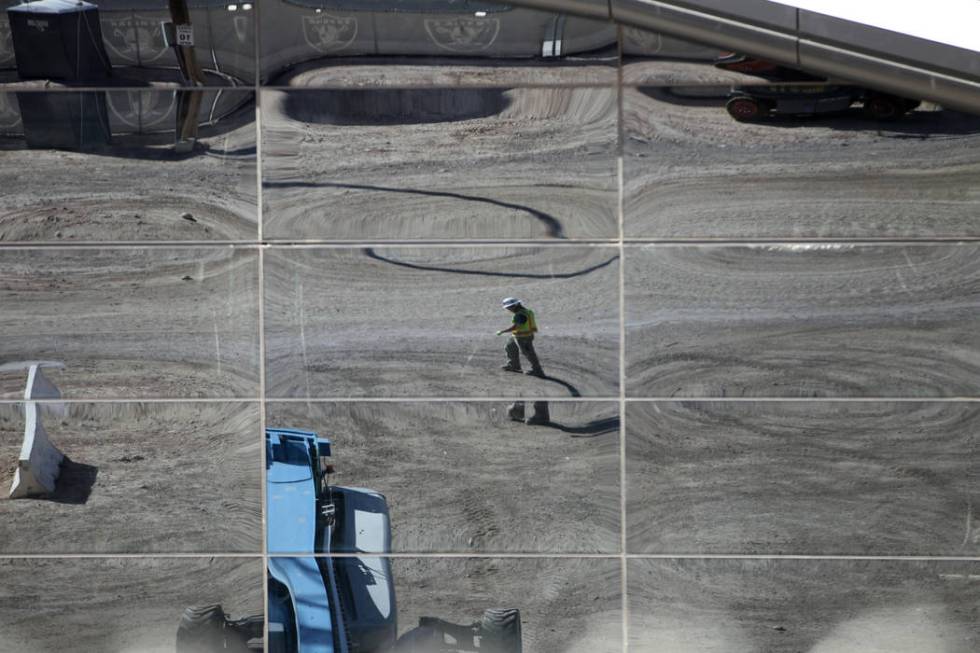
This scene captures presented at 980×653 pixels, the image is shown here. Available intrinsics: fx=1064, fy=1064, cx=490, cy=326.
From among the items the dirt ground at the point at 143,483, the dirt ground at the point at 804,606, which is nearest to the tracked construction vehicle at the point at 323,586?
the dirt ground at the point at 143,483

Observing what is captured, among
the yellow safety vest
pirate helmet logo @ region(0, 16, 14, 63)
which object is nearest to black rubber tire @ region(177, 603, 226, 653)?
the yellow safety vest

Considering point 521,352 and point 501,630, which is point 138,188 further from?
point 501,630

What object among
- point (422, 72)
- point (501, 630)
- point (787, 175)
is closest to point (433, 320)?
point (422, 72)

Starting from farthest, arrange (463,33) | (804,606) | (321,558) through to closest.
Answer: (321,558) → (804,606) → (463,33)

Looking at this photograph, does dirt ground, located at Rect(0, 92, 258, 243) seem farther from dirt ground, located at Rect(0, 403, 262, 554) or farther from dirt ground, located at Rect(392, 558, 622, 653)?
dirt ground, located at Rect(392, 558, 622, 653)

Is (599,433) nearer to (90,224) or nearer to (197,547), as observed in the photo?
(197,547)

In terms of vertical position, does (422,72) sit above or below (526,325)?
above
